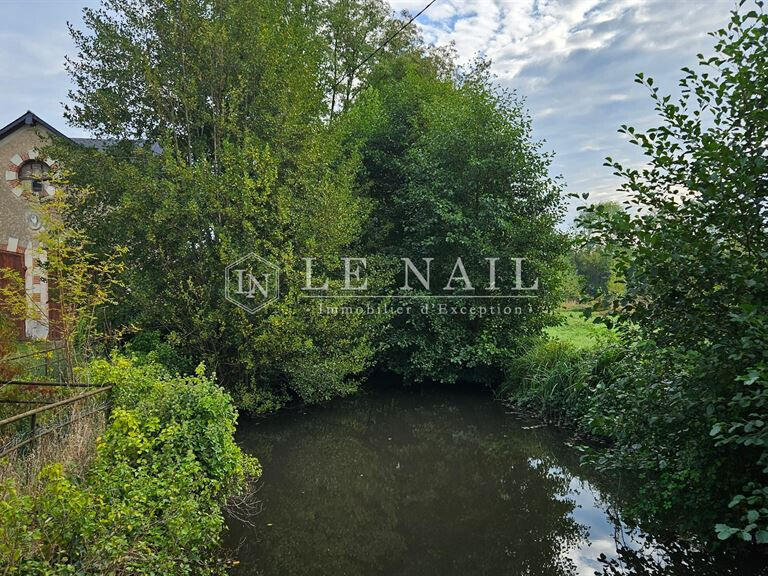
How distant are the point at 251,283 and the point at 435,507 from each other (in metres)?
4.18

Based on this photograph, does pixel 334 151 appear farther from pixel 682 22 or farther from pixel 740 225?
pixel 740 225

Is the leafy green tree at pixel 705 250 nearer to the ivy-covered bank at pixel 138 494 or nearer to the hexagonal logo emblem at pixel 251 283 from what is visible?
the ivy-covered bank at pixel 138 494

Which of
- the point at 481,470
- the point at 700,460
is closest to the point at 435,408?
the point at 481,470

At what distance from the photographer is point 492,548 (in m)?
4.16

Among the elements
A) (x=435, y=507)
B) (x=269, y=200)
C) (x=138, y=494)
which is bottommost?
(x=435, y=507)

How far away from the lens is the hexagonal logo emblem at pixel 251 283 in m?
7.10

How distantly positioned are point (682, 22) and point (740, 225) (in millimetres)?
2678

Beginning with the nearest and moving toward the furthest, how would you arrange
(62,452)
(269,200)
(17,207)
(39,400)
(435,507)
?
(62,452), (39,400), (435,507), (269,200), (17,207)

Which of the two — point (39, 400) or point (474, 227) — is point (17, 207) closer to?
point (39, 400)

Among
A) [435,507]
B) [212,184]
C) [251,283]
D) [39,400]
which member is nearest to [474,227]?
[251,283]

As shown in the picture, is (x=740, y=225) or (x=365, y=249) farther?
(x=365, y=249)

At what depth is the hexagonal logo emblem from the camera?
7.10 meters

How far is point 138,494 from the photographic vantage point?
3.06m

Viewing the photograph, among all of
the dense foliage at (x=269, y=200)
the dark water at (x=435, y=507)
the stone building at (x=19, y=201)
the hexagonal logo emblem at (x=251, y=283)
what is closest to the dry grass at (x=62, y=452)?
the dark water at (x=435, y=507)
